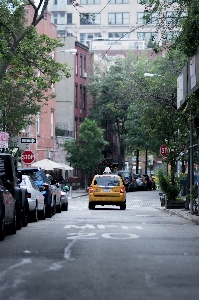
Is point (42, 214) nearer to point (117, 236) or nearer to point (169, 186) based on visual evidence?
point (117, 236)

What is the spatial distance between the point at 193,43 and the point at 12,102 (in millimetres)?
18450

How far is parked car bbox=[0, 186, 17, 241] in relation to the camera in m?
17.7

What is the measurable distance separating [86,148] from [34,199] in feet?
166

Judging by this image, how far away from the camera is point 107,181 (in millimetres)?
40406

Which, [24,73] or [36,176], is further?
[24,73]

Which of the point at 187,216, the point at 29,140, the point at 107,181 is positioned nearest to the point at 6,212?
the point at 187,216

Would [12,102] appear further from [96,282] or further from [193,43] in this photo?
[96,282]

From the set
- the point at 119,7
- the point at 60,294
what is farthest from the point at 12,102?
the point at 119,7

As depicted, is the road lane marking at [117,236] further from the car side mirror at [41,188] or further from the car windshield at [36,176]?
the car windshield at [36,176]

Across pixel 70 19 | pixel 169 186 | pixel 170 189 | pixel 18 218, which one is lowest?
pixel 18 218

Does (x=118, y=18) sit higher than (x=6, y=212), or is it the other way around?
(x=118, y=18)

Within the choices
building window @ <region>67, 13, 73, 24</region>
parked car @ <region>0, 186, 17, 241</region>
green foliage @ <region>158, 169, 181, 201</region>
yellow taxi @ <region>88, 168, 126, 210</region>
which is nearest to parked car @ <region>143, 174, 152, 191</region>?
yellow taxi @ <region>88, 168, 126, 210</region>

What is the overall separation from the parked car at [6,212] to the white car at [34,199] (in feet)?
18.6

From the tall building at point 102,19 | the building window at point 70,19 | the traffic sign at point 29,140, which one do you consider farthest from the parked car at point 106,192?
the building window at point 70,19
